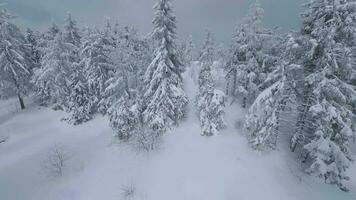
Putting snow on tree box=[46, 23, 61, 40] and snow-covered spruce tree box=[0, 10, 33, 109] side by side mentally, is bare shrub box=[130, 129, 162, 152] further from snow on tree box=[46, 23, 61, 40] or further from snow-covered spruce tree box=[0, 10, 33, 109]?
snow on tree box=[46, 23, 61, 40]

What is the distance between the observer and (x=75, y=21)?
2964cm

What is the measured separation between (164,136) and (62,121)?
15870mm

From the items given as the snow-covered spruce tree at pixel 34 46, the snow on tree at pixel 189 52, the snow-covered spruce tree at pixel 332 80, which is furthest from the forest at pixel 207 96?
the snow on tree at pixel 189 52

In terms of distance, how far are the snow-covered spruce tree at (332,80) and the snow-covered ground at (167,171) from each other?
9.12ft

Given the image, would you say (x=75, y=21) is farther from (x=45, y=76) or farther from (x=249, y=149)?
(x=249, y=149)

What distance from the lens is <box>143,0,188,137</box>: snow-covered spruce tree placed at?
1928 cm

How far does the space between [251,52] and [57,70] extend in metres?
24.7

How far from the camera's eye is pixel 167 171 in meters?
16.7

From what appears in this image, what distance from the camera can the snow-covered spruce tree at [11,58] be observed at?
26625mm

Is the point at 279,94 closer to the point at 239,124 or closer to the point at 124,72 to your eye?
the point at 239,124

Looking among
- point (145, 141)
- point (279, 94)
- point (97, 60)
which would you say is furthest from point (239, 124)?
point (97, 60)

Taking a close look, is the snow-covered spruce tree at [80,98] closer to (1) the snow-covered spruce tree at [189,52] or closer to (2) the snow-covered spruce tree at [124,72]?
(2) the snow-covered spruce tree at [124,72]

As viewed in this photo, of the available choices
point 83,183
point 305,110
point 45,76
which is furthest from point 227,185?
point 45,76

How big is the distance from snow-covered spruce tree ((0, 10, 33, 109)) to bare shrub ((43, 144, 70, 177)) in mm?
14300
